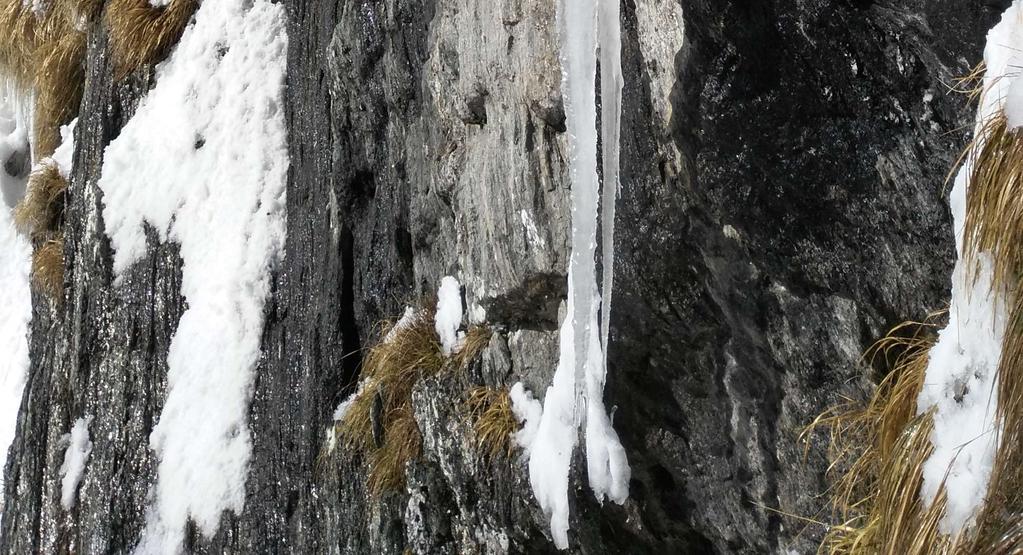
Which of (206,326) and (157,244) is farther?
(157,244)

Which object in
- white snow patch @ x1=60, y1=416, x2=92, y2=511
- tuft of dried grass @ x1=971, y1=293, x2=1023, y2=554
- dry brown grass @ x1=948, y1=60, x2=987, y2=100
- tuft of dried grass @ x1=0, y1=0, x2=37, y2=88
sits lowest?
tuft of dried grass @ x1=971, y1=293, x2=1023, y2=554

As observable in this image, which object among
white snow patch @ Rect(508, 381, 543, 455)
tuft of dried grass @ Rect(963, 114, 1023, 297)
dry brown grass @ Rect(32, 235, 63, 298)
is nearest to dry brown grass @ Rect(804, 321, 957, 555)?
tuft of dried grass @ Rect(963, 114, 1023, 297)

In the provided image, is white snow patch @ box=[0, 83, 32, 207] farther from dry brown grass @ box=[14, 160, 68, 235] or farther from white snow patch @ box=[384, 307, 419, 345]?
white snow patch @ box=[384, 307, 419, 345]

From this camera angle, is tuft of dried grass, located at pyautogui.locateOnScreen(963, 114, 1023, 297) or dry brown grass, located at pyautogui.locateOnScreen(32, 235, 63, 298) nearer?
tuft of dried grass, located at pyautogui.locateOnScreen(963, 114, 1023, 297)

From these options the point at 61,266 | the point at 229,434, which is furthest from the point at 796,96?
the point at 61,266

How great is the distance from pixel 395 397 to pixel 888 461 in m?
2.50

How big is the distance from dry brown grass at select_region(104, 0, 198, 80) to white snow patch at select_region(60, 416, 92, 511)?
8.35 feet

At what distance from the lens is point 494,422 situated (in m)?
3.55

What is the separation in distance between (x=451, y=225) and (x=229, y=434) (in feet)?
6.46

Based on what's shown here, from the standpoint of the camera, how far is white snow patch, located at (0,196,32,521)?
7324 mm

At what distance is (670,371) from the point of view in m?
2.90

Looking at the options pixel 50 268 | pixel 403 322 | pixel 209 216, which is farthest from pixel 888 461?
pixel 50 268

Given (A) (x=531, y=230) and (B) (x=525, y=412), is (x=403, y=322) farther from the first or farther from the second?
(A) (x=531, y=230)

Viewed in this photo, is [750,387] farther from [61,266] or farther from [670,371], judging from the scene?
[61,266]
